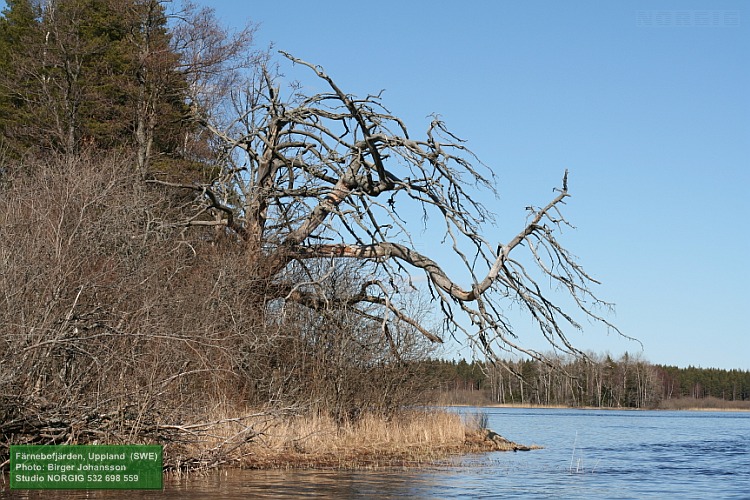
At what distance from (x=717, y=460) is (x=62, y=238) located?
16.7 metres

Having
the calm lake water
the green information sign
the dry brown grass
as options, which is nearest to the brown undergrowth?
the dry brown grass

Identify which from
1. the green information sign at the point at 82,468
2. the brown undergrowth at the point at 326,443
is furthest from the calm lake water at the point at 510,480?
the brown undergrowth at the point at 326,443

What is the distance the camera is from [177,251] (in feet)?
64.8

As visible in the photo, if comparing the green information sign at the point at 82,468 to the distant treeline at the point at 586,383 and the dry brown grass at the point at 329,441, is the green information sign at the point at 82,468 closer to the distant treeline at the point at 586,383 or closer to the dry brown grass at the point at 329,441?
the dry brown grass at the point at 329,441

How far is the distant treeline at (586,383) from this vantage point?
18516 mm

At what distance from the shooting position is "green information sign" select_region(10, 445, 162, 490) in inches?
515

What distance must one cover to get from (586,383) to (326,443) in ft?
51.2

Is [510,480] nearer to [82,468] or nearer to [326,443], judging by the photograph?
[326,443]

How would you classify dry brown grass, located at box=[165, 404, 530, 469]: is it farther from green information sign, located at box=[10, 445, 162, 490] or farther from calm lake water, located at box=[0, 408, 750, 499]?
green information sign, located at box=[10, 445, 162, 490]

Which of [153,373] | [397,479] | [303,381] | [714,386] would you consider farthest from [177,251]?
[714,386]

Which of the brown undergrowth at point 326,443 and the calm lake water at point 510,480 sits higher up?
the brown undergrowth at point 326,443

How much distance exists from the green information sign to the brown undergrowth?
2.41 feet

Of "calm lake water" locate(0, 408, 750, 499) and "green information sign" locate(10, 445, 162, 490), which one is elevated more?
"green information sign" locate(10, 445, 162, 490)

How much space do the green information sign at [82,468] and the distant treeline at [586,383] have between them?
6.55 m
